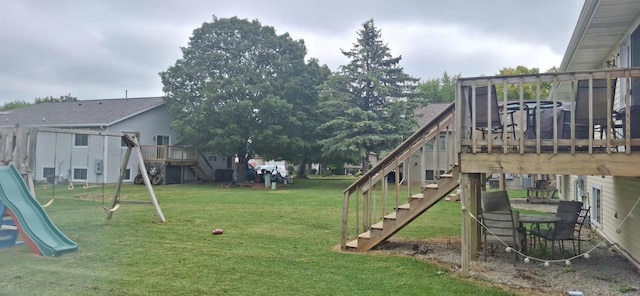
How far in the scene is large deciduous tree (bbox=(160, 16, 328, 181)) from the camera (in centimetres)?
2573

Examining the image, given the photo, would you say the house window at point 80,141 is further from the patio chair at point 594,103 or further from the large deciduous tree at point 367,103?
the patio chair at point 594,103

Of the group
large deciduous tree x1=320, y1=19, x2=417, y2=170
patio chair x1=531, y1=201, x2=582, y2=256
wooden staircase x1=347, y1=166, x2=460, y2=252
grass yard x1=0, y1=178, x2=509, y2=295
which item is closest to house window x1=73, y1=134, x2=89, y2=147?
large deciduous tree x1=320, y1=19, x2=417, y2=170

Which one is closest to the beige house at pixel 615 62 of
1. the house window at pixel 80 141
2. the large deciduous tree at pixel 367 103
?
the large deciduous tree at pixel 367 103

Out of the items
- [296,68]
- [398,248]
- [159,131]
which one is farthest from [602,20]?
[159,131]

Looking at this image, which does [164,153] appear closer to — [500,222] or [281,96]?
[281,96]

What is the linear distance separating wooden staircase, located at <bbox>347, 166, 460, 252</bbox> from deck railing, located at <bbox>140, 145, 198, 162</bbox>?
21.5 m

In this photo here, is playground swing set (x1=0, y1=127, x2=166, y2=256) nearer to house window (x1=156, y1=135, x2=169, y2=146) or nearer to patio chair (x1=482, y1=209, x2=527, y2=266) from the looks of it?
patio chair (x1=482, y1=209, x2=527, y2=266)

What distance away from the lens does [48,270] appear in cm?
607

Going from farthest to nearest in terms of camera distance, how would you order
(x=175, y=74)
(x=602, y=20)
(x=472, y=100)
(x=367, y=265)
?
(x=175, y=74) → (x=602, y=20) → (x=367, y=265) → (x=472, y=100)

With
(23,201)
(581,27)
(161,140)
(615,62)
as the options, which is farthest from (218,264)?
(161,140)

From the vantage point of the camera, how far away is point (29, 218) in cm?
749

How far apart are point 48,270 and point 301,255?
3.66 metres

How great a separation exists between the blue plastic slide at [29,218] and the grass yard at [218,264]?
208 millimetres

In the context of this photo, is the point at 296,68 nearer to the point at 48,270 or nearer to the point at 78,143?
the point at 78,143
